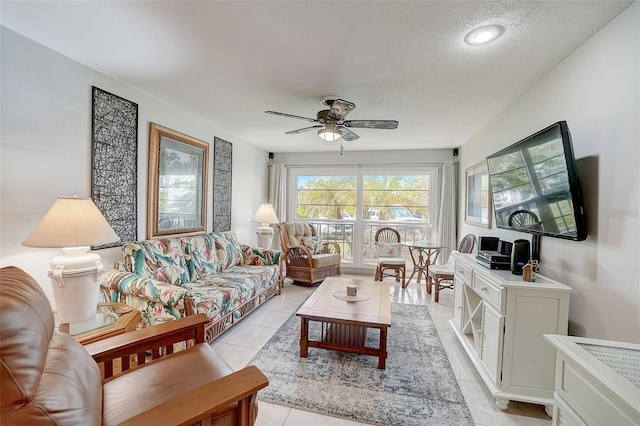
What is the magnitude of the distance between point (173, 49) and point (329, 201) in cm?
396

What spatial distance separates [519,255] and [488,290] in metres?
0.36

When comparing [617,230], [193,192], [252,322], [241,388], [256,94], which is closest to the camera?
[241,388]

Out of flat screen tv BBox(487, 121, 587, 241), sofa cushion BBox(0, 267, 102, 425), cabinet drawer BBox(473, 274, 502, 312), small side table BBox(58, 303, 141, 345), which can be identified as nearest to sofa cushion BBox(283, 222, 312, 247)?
small side table BBox(58, 303, 141, 345)

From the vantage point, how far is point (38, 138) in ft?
6.38

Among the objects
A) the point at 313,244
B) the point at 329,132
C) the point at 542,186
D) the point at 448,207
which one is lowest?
the point at 313,244

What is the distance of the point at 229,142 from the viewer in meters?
4.24

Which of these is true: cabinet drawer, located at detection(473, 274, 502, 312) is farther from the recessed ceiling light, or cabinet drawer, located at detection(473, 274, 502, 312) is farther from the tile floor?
the recessed ceiling light

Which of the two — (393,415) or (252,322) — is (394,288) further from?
(393,415)

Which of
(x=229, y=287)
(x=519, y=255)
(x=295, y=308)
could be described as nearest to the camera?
(x=519, y=255)

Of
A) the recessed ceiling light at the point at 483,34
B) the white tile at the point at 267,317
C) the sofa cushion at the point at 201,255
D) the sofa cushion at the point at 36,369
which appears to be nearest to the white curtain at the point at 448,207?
the white tile at the point at 267,317

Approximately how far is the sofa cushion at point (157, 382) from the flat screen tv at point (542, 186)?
7.05 feet

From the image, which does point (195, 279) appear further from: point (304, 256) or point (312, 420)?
point (312, 420)

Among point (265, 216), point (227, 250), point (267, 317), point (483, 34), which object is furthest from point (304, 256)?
point (483, 34)

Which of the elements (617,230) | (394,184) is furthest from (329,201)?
(617,230)
